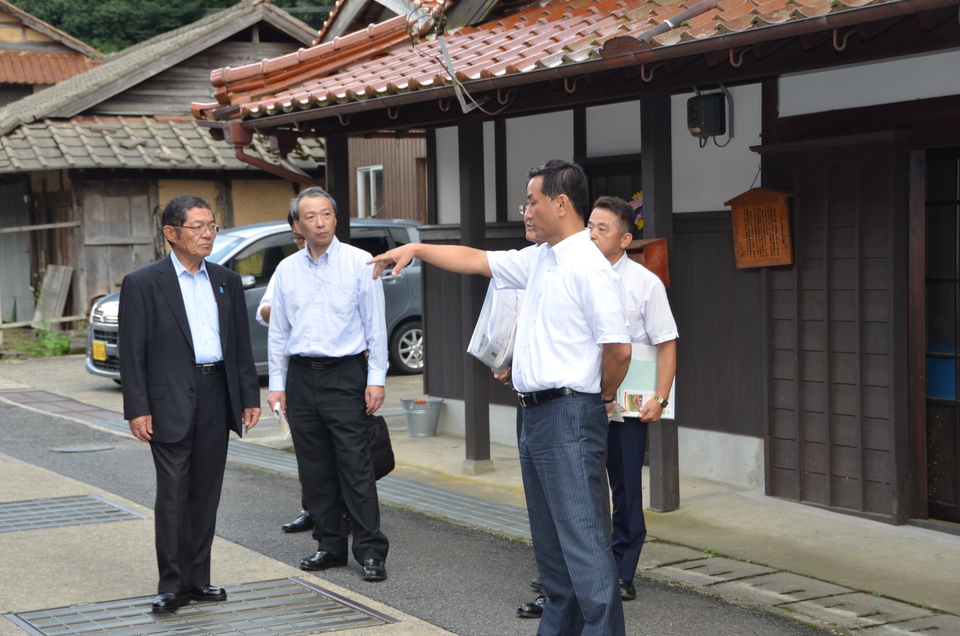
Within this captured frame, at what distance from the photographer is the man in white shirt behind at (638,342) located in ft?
17.4

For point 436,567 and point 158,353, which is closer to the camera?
point 158,353

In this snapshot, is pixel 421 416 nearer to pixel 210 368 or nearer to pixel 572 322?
pixel 210 368

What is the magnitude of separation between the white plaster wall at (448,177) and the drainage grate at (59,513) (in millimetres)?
4270

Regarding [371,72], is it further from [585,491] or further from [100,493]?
[585,491]

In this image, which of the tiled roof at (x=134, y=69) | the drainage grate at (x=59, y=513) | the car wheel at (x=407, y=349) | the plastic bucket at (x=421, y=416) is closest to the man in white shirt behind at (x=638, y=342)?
the drainage grate at (x=59, y=513)

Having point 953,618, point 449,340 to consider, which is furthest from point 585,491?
point 449,340

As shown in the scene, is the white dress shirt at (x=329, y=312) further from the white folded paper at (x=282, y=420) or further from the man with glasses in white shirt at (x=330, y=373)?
the white folded paper at (x=282, y=420)

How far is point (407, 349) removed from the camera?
15.1m

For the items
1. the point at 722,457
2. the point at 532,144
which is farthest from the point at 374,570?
the point at 532,144

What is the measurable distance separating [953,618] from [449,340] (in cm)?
601

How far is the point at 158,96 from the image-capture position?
2166cm

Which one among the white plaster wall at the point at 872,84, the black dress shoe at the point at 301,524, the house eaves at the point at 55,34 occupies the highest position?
the house eaves at the point at 55,34

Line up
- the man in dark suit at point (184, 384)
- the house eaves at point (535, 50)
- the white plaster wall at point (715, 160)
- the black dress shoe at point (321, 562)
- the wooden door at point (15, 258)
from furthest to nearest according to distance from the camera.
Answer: the wooden door at point (15, 258) → the white plaster wall at point (715, 160) → the black dress shoe at point (321, 562) → the house eaves at point (535, 50) → the man in dark suit at point (184, 384)

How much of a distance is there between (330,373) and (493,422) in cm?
423
